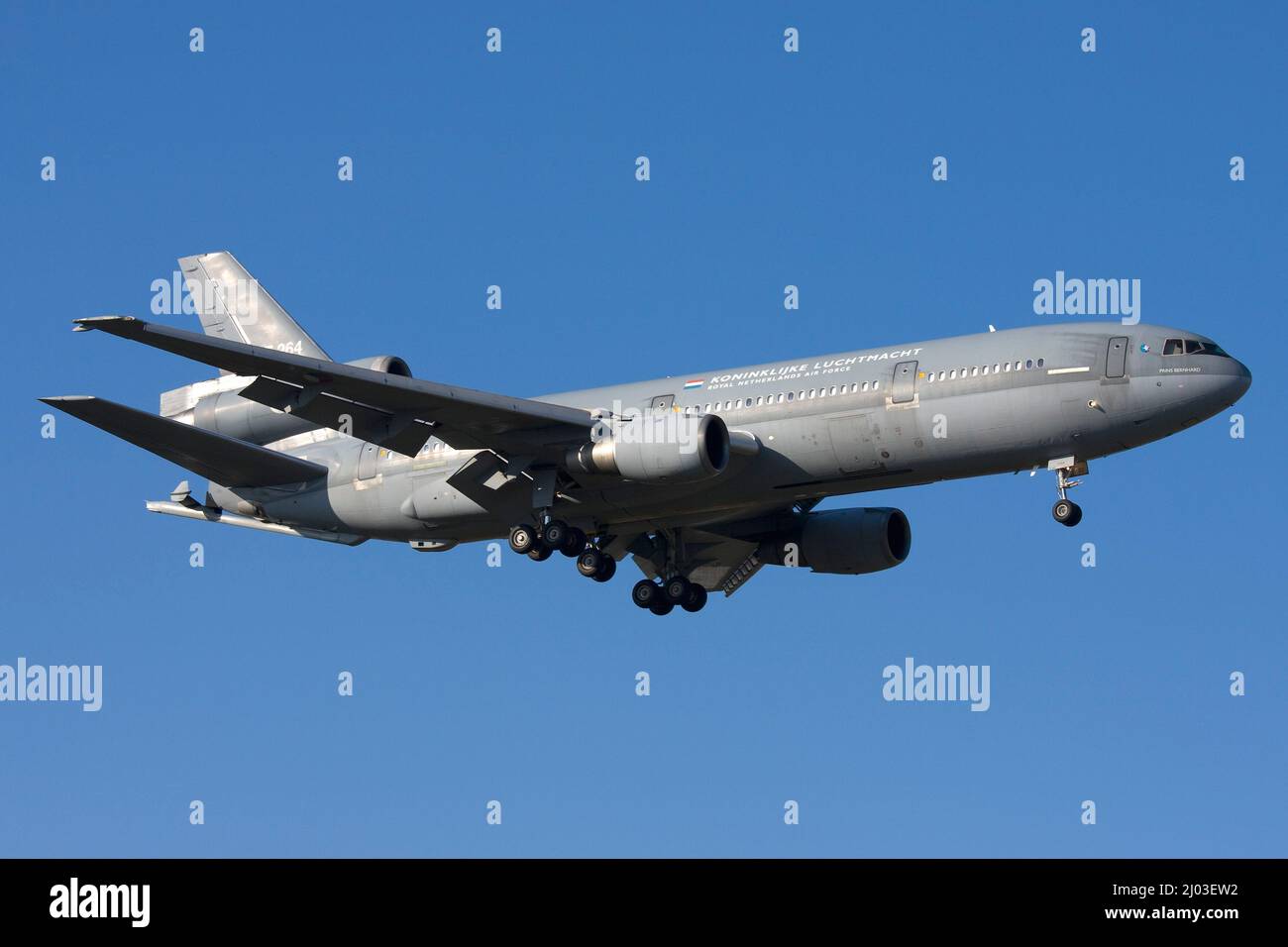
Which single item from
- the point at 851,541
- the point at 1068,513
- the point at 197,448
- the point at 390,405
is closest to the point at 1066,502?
the point at 1068,513

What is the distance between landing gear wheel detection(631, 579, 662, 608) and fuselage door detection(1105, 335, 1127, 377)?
15.2 meters

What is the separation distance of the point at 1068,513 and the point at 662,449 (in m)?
9.47

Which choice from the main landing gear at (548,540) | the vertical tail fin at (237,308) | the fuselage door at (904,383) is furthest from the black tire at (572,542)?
the vertical tail fin at (237,308)

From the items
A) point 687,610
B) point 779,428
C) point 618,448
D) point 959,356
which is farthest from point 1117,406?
point 687,610

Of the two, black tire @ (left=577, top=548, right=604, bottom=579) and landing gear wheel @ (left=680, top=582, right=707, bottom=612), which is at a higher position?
black tire @ (left=577, top=548, right=604, bottom=579)

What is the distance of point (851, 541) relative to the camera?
2055 inches

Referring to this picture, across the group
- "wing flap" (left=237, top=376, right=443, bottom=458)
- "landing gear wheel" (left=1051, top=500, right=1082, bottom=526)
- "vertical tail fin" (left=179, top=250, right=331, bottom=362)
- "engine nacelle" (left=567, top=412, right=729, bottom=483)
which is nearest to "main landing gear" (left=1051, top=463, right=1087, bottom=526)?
"landing gear wheel" (left=1051, top=500, right=1082, bottom=526)

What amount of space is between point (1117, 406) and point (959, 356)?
385cm

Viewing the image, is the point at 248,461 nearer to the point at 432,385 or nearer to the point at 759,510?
the point at 432,385

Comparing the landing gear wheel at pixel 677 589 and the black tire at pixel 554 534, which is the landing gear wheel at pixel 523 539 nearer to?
the black tire at pixel 554 534

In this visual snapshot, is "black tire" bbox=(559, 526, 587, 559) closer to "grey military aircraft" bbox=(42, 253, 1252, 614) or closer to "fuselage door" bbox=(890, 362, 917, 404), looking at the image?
"grey military aircraft" bbox=(42, 253, 1252, 614)

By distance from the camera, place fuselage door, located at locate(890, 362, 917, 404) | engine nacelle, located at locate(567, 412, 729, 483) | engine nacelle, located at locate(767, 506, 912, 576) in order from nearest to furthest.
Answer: engine nacelle, located at locate(567, 412, 729, 483)
fuselage door, located at locate(890, 362, 917, 404)
engine nacelle, located at locate(767, 506, 912, 576)

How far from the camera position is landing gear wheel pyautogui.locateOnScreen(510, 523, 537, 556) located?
47969 mm

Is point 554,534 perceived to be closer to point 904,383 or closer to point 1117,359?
point 904,383
